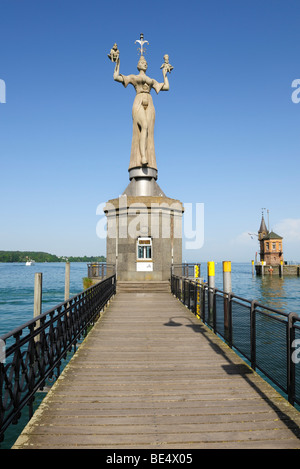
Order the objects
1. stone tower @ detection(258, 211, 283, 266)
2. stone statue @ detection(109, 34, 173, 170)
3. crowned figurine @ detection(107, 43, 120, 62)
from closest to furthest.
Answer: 1. crowned figurine @ detection(107, 43, 120, 62)
2. stone statue @ detection(109, 34, 173, 170)
3. stone tower @ detection(258, 211, 283, 266)

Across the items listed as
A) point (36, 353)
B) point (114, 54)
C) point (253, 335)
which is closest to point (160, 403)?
point (36, 353)

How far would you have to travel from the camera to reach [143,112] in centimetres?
2006

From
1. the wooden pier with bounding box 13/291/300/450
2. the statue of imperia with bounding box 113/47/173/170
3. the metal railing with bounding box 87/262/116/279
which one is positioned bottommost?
the wooden pier with bounding box 13/291/300/450

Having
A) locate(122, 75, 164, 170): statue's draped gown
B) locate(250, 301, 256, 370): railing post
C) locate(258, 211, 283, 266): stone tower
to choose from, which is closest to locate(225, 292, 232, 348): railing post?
locate(250, 301, 256, 370): railing post

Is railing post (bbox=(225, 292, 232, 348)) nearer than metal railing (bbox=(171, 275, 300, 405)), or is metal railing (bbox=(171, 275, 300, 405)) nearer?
metal railing (bbox=(171, 275, 300, 405))

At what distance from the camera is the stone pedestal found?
18.3 metres

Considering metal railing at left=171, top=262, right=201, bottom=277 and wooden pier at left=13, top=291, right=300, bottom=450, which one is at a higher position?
metal railing at left=171, top=262, right=201, bottom=277

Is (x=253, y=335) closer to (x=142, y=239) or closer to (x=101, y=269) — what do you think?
(x=142, y=239)

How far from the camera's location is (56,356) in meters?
5.73

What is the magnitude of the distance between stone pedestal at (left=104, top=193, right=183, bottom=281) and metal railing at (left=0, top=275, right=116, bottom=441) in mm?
9079

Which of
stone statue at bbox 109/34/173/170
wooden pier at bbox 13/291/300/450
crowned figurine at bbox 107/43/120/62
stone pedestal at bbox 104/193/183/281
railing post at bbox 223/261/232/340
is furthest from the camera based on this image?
stone statue at bbox 109/34/173/170

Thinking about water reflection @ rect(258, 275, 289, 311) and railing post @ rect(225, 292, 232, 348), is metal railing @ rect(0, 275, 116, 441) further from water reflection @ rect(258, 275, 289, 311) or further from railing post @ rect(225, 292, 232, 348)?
water reflection @ rect(258, 275, 289, 311)

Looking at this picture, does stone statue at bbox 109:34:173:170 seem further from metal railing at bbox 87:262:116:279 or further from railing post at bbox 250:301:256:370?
railing post at bbox 250:301:256:370

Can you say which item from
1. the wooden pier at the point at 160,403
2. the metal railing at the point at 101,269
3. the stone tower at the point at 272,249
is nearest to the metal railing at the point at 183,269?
the metal railing at the point at 101,269
